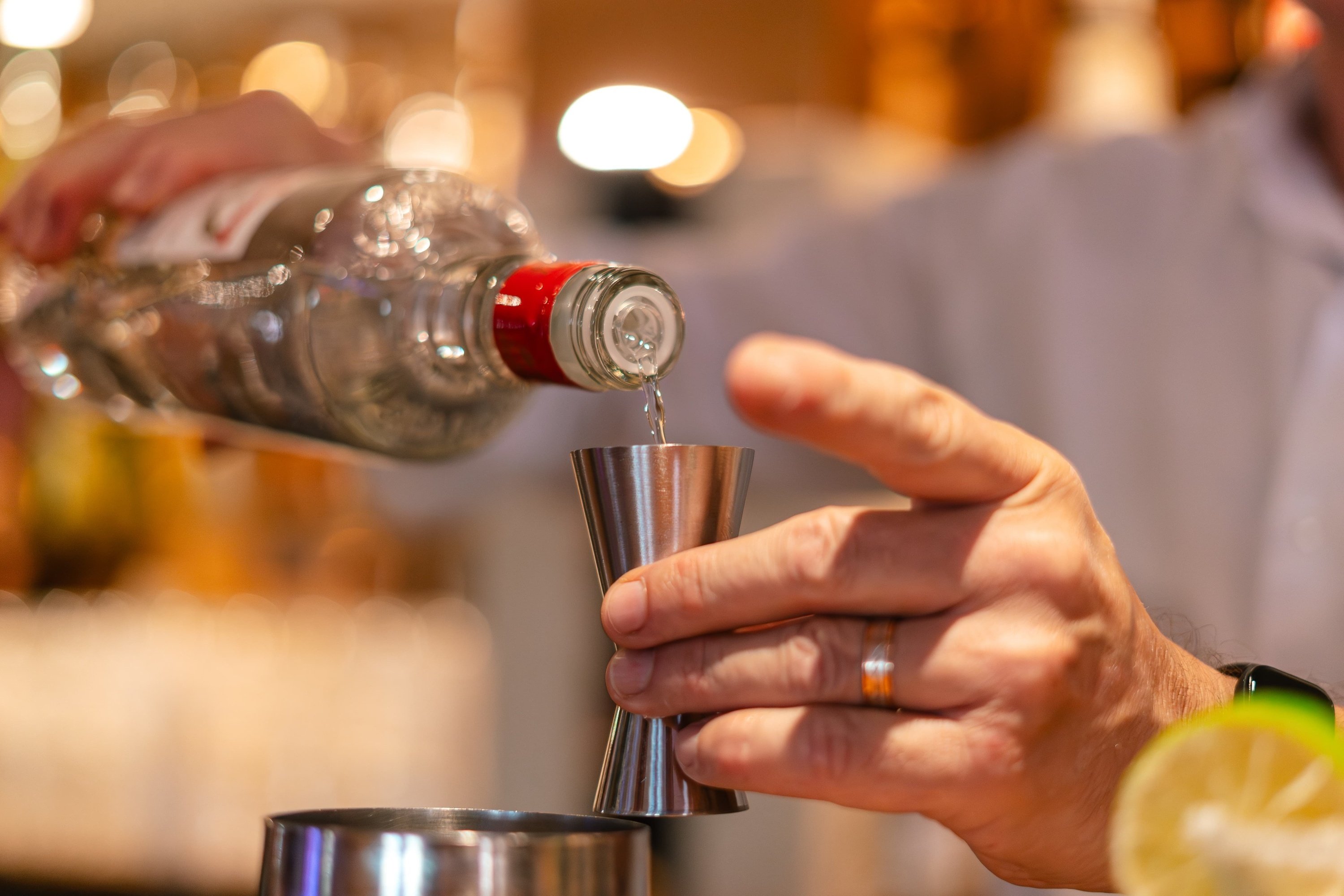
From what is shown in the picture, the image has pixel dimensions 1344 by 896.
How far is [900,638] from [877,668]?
0.01m

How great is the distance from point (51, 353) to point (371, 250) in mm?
397

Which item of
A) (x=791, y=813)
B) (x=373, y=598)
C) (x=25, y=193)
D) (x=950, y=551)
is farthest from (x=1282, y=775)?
(x=373, y=598)

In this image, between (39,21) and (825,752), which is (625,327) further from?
(39,21)

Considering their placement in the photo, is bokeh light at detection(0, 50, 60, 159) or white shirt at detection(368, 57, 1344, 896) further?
bokeh light at detection(0, 50, 60, 159)

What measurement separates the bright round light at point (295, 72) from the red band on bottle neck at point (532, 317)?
1692 millimetres

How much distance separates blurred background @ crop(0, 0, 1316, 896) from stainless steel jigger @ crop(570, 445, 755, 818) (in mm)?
1099

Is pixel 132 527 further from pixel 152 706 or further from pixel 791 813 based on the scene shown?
pixel 791 813

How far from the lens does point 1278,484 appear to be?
3.45ft

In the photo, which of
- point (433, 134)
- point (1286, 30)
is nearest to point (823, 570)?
point (1286, 30)

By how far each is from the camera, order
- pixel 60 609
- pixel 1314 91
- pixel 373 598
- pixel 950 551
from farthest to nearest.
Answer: pixel 373 598
pixel 60 609
pixel 1314 91
pixel 950 551

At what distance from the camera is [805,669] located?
413mm

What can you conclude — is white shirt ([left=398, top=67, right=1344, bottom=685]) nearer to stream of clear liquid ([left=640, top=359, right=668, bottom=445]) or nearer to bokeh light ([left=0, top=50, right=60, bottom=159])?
stream of clear liquid ([left=640, top=359, right=668, bottom=445])

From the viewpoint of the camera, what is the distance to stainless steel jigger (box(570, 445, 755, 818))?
0.41 m

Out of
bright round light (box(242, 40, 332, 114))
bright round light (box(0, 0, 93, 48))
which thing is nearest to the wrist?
bright round light (box(242, 40, 332, 114))
